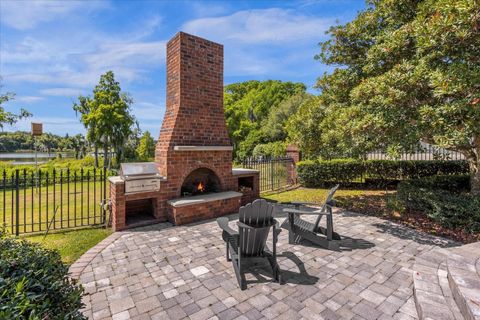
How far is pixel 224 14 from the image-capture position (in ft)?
19.8

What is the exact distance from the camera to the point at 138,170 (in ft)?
17.5

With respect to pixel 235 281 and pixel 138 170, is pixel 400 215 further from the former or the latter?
pixel 138 170

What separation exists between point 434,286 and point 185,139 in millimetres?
5302

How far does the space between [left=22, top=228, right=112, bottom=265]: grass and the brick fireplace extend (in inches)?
16.4

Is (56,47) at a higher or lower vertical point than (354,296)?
higher

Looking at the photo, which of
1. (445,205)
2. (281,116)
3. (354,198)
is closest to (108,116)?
(281,116)

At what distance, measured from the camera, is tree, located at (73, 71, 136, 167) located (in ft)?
63.6

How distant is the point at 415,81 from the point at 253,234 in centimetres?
406

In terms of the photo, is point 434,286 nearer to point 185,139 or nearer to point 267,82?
point 185,139

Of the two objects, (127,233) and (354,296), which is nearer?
(354,296)

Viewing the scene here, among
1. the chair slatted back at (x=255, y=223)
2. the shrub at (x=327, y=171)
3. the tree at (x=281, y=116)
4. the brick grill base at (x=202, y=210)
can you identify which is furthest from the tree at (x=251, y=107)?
the chair slatted back at (x=255, y=223)

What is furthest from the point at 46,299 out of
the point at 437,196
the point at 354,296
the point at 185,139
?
the point at 437,196

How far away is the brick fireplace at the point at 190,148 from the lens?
564 cm

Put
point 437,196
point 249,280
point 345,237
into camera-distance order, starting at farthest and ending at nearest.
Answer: point 437,196, point 345,237, point 249,280
